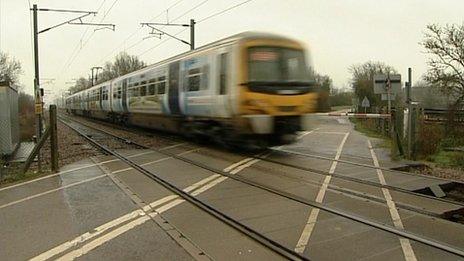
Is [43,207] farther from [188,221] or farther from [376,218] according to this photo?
[376,218]

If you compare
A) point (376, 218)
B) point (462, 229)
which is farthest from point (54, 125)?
point (462, 229)

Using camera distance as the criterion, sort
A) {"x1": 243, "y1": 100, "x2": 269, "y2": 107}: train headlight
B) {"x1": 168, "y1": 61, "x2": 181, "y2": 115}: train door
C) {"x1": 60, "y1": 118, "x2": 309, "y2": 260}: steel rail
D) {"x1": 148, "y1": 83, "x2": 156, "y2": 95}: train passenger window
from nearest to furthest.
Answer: {"x1": 60, "y1": 118, "x2": 309, "y2": 260}: steel rail < {"x1": 243, "y1": 100, "x2": 269, "y2": 107}: train headlight < {"x1": 168, "y1": 61, "x2": 181, "y2": 115}: train door < {"x1": 148, "y1": 83, "x2": 156, "y2": 95}: train passenger window

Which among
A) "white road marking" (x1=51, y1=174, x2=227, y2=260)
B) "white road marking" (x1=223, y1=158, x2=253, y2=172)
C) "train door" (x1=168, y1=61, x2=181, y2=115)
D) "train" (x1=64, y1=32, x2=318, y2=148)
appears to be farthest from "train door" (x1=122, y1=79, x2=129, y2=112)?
"white road marking" (x1=51, y1=174, x2=227, y2=260)

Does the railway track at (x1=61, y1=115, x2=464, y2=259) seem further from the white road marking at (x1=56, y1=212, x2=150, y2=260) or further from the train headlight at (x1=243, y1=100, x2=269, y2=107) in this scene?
the train headlight at (x1=243, y1=100, x2=269, y2=107)

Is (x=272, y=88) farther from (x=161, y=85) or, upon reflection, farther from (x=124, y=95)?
(x=124, y=95)

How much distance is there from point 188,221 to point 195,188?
2417 millimetres

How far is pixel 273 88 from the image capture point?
13.5 metres

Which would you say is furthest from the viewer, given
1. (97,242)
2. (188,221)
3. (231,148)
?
(231,148)

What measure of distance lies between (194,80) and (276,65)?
3.68 meters

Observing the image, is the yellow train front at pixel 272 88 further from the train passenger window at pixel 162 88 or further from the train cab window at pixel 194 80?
the train passenger window at pixel 162 88

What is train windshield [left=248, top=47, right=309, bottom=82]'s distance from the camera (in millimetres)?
13469

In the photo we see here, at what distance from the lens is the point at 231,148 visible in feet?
51.3

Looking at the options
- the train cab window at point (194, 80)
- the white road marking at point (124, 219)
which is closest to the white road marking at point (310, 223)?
the white road marking at point (124, 219)

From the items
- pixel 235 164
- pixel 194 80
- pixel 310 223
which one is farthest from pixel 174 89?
pixel 310 223
